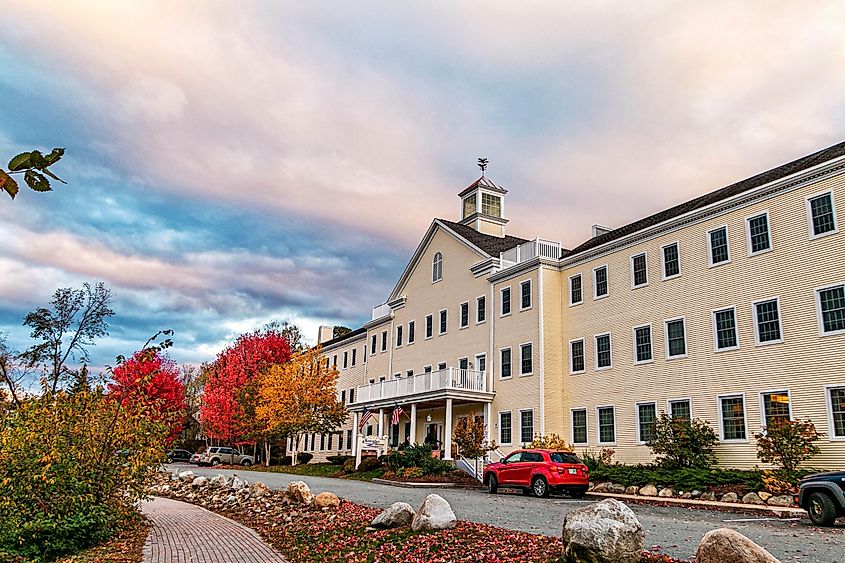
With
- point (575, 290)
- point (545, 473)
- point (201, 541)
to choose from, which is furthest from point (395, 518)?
point (575, 290)

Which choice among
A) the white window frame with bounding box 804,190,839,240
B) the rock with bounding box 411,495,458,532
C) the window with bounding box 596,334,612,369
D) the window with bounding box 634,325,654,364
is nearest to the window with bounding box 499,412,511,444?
the window with bounding box 596,334,612,369

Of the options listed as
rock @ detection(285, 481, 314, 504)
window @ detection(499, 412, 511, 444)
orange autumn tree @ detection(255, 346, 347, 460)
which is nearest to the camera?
rock @ detection(285, 481, 314, 504)

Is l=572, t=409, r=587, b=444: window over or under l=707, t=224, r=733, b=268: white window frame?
under

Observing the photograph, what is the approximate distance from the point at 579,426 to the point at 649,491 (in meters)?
6.51

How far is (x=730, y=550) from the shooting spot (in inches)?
291

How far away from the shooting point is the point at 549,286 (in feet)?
98.5

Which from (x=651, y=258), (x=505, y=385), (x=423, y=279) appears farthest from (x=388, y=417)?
(x=651, y=258)

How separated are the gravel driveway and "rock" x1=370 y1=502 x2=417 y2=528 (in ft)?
6.03

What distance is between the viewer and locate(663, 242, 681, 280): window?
24.7m

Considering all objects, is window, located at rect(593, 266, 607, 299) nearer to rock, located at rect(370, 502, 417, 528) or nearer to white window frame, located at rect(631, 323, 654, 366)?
white window frame, located at rect(631, 323, 654, 366)

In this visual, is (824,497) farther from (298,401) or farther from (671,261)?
(298,401)

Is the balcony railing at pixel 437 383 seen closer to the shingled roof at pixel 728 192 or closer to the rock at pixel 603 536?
the shingled roof at pixel 728 192

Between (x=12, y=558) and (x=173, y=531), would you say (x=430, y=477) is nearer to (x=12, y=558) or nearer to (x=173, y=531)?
(x=173, y=531)

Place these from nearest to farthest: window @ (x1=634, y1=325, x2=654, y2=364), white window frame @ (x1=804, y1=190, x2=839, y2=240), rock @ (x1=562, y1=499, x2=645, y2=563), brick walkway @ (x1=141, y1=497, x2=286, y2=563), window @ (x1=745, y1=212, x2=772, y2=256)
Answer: rock @ (x1=562, y1=499, x2=645, y2=563)
brick walkway @ (x1=141, y1=497, x2=286, y2=563)
white window frame @ (x1=804, y1=190, x2=839, y2=240)
window @ (x1=745, y1=212, x2=772, y2=256)
window @ (x1=634, y1=325, x2=654, y2=364)
